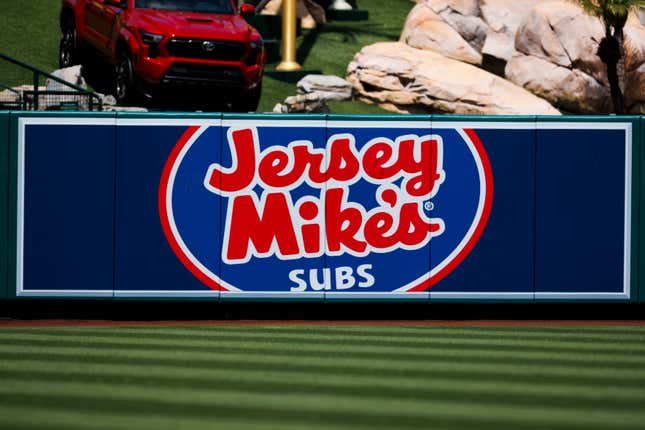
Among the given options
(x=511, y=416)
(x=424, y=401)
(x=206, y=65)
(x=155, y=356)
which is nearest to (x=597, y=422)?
(x=511, y=416)

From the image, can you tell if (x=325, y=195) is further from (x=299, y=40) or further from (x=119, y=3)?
(x=299, y=40)

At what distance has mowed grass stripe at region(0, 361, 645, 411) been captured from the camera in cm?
886

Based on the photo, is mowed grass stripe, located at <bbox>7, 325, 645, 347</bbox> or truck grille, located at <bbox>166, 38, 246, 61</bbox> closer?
mowed grass stripe, located at <bbox>7, 325, 645, 347</bbox>

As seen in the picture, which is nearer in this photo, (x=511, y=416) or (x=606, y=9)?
(x=511, y=416)

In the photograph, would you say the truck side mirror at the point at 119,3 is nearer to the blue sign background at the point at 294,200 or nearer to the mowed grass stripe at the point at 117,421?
the blue sign background at the point at 294,200

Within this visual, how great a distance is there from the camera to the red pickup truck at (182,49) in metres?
21.2

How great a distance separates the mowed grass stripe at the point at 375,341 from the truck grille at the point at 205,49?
32.2 ft

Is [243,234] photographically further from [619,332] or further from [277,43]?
[277,43]

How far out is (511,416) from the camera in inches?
324

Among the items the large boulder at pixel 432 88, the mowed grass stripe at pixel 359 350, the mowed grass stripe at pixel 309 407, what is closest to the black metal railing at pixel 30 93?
the mowed grass stripe at pixel 359 350

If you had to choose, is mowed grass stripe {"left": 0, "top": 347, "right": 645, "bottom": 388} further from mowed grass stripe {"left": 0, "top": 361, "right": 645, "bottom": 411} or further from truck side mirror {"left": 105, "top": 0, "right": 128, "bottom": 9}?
truck side mirror {"left": 105, "top": 0, "right": 128, "bottom": 9}

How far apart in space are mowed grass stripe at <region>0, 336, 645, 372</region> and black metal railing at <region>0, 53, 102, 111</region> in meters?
10.7

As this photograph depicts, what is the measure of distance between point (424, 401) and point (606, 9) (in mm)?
25802

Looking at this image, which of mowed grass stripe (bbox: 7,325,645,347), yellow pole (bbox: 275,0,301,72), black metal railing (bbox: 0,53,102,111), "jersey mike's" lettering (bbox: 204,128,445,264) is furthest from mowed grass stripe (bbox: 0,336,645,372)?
yellow pole (bbox: 275,0,301,72)
